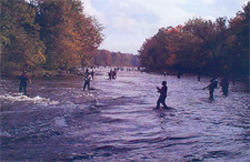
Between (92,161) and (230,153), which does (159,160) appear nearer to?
(92,161)

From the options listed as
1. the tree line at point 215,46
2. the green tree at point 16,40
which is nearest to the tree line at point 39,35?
the green tree at point 16,40

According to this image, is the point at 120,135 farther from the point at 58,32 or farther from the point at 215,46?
the point at 215,46

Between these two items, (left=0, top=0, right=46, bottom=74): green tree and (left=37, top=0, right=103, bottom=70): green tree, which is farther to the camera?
(left=37, top=0, right=103, bottom=70): green tree

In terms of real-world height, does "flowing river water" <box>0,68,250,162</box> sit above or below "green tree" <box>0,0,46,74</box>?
below

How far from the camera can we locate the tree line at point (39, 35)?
41188 millimetres

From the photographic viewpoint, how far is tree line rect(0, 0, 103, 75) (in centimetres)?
4119

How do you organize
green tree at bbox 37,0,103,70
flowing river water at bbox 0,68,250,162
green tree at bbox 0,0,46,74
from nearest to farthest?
flowing river water at bbox 0,68,250,162, green tree at bbox 0,0,46,74, green tree at bbox 37,0,103,70

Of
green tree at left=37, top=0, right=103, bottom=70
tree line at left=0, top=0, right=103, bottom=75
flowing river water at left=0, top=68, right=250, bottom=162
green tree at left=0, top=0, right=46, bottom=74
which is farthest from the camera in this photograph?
green tree at left=37, top=0, right=103, bottom=70

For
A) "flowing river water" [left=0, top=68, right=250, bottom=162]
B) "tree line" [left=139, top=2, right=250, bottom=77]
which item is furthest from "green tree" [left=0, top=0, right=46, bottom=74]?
"tree line" [left=139, top=2, right=250, bottom=77]

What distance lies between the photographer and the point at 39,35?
166 ft

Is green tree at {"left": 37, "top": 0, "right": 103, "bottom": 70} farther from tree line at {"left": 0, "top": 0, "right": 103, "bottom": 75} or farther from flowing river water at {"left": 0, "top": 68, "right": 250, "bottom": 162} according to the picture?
flowing river water at {"left": 0, "top": 68, "right": 250, "bottom": 162}

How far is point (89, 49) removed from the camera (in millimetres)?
64625

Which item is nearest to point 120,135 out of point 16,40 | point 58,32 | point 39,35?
point 16,40

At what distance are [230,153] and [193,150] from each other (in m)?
1.04
